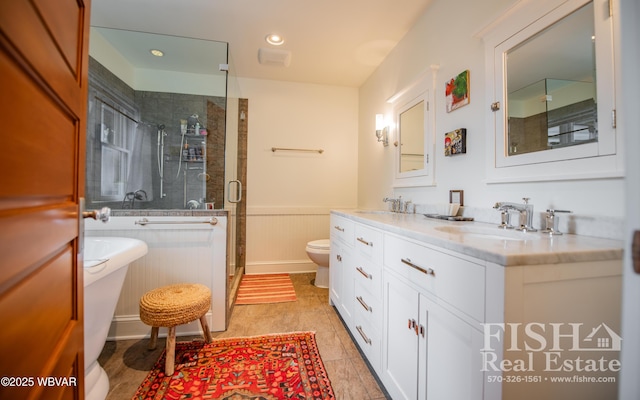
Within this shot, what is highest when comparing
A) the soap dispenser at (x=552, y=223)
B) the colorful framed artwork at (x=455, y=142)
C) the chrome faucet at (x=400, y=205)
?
the colorful framed artwork at (x=455, y=142)

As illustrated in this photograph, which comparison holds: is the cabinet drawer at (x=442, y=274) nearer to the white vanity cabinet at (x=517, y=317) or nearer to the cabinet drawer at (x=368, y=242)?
the white vanity cabinet at (x=517, y=317)

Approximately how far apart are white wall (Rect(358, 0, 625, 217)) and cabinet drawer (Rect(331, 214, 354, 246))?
64cm

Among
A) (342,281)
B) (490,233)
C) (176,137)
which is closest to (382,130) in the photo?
(342,281)

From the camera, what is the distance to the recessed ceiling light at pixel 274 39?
2402 mm

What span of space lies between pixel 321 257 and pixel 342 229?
0.74 m

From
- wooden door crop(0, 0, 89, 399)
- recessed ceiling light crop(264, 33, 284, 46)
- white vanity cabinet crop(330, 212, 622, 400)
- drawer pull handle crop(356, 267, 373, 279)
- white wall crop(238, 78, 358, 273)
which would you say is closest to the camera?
wooden door crop(0, 0, 89, 399)

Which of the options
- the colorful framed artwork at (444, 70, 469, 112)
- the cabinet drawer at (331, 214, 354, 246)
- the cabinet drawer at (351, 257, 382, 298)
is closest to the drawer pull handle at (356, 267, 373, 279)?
the cabinet drawer at (351, 257, 382, 298)

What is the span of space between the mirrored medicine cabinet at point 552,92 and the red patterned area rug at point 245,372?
4.99ft

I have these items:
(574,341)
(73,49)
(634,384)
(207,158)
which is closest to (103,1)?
(207,158)

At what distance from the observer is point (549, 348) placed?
2.32 feet

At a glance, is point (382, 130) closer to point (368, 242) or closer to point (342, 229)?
point (342, 229)

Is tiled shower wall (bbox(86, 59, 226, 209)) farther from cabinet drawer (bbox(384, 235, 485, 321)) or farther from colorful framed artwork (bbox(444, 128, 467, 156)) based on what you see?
colorful framed artwork (bbox(444, 128, 467, 156))

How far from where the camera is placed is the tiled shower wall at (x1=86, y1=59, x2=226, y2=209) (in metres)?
2.43

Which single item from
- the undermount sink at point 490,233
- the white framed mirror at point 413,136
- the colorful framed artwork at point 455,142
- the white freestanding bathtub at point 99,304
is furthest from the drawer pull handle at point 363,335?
the white freestanding bathtub at point 99,304
